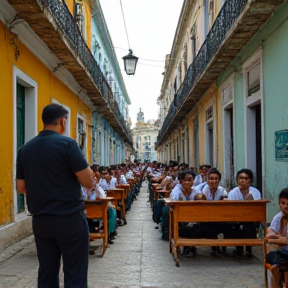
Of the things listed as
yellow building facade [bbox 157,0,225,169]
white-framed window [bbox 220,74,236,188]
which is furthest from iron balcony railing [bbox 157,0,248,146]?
white-framed window [bbox 220,74,236,188]

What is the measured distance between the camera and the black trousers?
3594 mm

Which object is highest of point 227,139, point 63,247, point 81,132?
point 81,132

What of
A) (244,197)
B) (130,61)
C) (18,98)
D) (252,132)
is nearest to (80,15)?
(130,61)

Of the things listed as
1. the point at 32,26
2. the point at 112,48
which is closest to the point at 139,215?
the point at 32,26

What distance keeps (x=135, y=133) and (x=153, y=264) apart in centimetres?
8815

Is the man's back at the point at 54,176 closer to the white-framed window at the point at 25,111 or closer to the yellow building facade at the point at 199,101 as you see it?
the white-framed window at the point at 25,111

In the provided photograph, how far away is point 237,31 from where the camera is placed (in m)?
9.54

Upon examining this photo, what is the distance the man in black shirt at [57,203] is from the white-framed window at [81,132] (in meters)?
12.9

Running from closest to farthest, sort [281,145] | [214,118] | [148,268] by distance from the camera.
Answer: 1. [148,268]
2. [281,145]
3. [214,118]

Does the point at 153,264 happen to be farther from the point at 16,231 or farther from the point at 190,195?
the point at 16,231

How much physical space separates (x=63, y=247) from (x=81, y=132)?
1417 centimetres

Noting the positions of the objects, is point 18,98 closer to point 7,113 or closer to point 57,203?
point 7,113

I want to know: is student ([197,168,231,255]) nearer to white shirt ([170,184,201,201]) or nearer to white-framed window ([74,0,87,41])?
white shirt ([170,184,201,201])

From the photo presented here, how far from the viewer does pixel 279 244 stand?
4.64m
